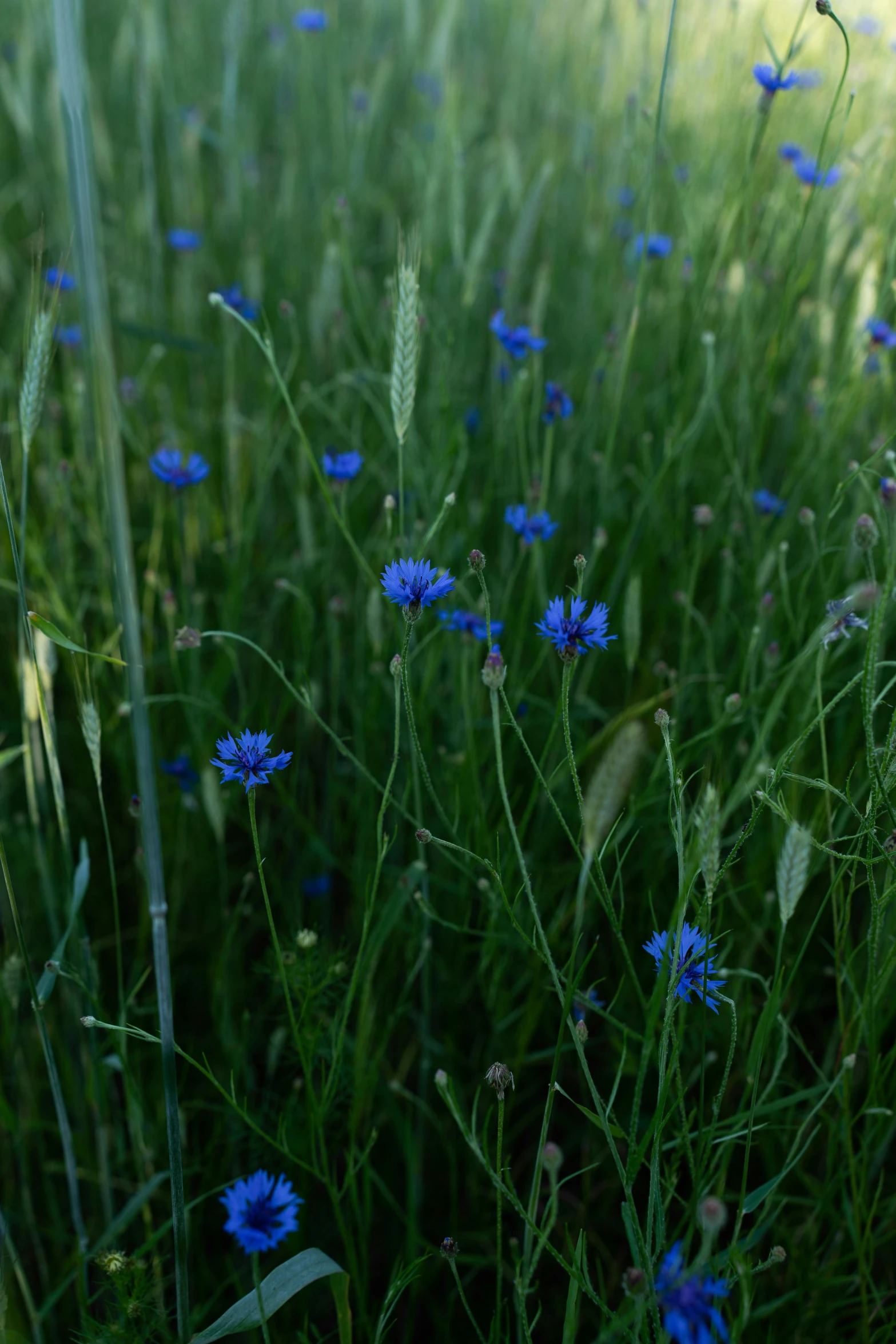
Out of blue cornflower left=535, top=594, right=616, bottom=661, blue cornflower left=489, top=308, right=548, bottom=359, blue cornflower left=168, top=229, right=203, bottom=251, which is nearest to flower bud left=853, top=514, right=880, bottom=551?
blue cornflower left=535, top=594, right=616, bottom=661

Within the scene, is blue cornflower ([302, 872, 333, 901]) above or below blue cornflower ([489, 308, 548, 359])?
below

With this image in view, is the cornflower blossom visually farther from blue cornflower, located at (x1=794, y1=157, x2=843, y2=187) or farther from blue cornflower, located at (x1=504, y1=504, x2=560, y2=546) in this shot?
blue cornflower, located at (x1=794, y1=157, x2=843, y2=187)

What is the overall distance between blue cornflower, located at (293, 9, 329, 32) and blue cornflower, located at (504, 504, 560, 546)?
149cm

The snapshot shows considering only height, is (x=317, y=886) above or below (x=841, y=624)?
above

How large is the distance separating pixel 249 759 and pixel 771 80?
3.21 ft

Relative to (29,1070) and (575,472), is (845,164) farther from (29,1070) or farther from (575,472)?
(29,1070)

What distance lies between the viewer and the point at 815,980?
104 cm

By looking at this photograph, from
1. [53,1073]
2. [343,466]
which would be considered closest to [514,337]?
[343,466]

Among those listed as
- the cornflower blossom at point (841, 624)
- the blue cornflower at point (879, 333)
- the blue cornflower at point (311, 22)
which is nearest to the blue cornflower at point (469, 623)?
the cornflower blossom at point (841, 624)

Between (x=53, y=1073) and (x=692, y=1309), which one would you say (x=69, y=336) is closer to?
(x=53, y=1073)

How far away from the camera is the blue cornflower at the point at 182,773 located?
1034 mm

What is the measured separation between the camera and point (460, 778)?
88cm

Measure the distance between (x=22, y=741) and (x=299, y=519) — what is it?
0.44m

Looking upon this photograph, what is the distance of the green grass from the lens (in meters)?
0.69
